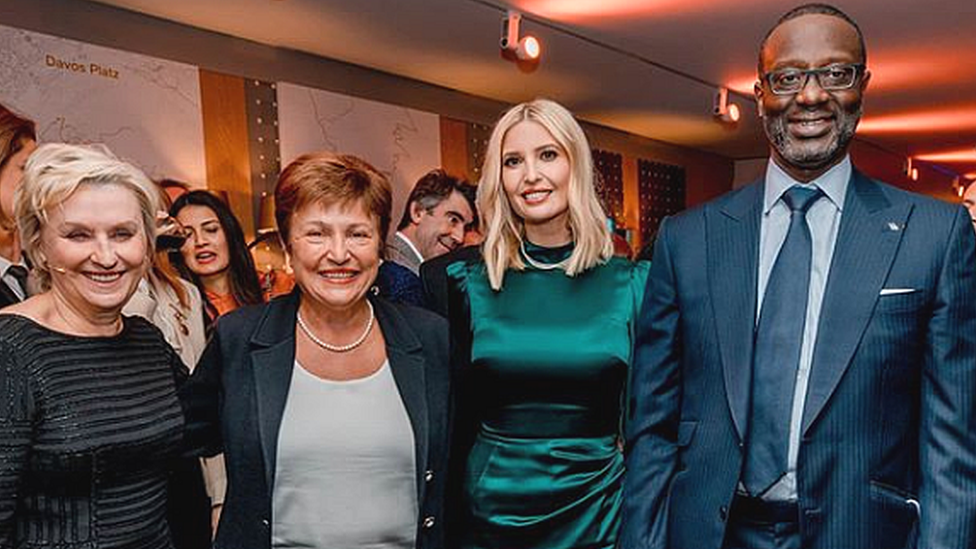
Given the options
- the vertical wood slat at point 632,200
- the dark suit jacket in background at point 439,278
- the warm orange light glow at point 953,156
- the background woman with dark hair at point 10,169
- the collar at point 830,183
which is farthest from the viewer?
the warm orange light glow at point 953,156

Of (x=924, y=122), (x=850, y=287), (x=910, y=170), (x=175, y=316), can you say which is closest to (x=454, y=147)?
(x=175, y=316)

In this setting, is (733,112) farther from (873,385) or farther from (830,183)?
(873,385)

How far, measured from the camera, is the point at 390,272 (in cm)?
270

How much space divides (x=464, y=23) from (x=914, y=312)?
4284 mm

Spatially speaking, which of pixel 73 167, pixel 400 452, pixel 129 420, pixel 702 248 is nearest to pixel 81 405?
pixel 129 420

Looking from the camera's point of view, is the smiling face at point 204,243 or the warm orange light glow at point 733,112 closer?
the smiling face at point 204,243

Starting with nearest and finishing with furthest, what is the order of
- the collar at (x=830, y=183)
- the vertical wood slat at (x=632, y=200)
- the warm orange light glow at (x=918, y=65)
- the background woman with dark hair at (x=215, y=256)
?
the collar at (x=830, y=183)
the background woman with dark hair at (x=215, y=256)
the warm orange light glow at (x=918, y=65)
the vertical wood slat at (x=632, y=200)

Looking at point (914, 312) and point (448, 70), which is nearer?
point (914, 312)

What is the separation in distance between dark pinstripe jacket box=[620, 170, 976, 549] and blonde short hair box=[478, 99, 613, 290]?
473mm

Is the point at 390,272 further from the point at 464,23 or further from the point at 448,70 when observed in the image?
the point at 448,70

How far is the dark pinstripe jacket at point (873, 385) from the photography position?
4.87 feet

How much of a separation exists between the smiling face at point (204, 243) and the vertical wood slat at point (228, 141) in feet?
6.56

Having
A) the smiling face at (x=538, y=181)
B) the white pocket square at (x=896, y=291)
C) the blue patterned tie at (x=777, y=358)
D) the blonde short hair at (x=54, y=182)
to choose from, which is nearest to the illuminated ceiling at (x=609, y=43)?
the smiling face at (x=538, y=181)

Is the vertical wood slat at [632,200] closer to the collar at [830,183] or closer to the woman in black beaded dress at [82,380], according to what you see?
the collar at [830,183]
